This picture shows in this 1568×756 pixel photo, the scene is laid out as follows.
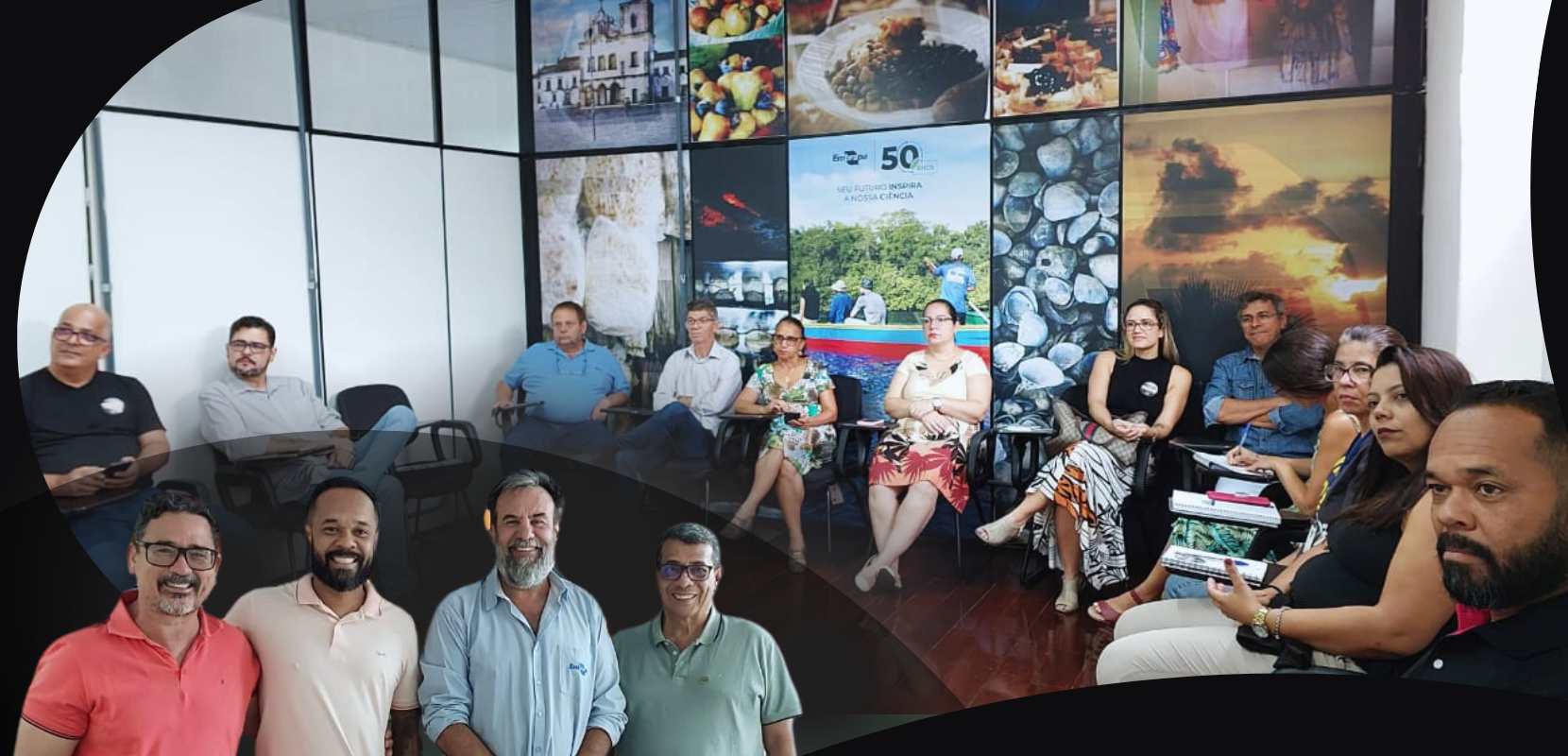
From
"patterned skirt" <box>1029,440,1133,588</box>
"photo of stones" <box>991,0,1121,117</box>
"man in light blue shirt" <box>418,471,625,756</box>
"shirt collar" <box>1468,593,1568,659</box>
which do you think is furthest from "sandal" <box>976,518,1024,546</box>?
"shirt collar" <box>1468,593,1568,659</box>

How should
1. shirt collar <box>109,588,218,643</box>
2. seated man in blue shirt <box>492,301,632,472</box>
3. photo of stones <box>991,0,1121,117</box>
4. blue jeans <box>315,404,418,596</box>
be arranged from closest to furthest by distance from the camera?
shirt collar <box>109,588,218,643</box>, blue jeans <box>315,404,418,596</box>, photo of stones <box>991,0,1121,117</box>, seated man in blue shirt <box>492,301,632,472</box>

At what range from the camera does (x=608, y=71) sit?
22.9 feet

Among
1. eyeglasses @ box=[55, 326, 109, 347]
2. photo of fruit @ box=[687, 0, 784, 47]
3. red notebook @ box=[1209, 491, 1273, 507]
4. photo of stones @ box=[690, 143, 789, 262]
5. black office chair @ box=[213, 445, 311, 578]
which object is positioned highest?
photo of fruit @ box=[687, 0, 784, 47]

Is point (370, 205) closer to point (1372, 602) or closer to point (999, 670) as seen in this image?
point (999, 670)

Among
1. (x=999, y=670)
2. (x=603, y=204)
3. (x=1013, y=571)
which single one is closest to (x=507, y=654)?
(x=999, y=670)

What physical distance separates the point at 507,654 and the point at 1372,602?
88.7 inches

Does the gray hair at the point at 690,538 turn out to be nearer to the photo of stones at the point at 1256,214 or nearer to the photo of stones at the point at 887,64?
the photo of stones at the point at 1256,214

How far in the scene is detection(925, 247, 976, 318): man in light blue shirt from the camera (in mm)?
6195

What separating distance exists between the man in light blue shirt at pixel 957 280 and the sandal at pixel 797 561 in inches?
63.7

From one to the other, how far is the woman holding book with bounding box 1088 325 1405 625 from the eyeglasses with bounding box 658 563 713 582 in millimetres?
1798

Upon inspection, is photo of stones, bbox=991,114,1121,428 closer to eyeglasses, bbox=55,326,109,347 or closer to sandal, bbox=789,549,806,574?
sandal, bbox=789,549,806,574

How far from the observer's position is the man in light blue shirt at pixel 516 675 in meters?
2.95

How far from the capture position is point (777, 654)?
2963mm

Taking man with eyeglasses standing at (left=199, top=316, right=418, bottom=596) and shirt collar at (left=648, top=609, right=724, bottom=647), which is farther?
man with eyeglasses standing at (left=199, top=316, right=418, bottom=596)
